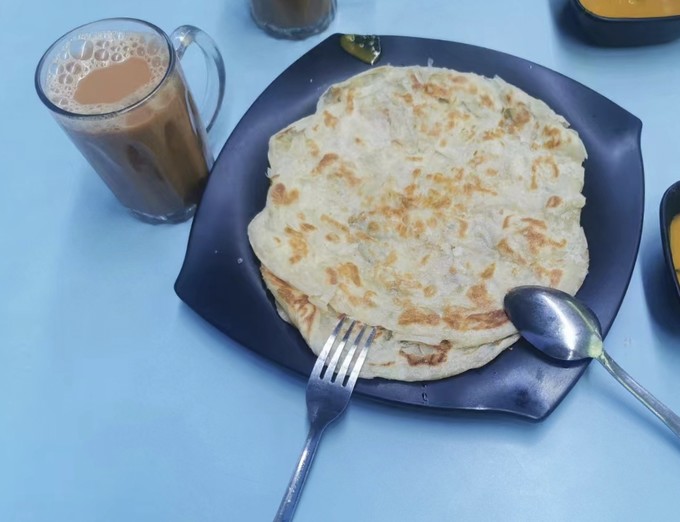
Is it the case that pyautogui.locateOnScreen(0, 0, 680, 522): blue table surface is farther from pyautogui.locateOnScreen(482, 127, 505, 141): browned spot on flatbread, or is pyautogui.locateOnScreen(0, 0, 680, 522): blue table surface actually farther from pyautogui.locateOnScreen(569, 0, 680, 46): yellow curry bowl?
pyautogui.locateOnScreen(482, 127, 505, 141): browned spot on flatbread

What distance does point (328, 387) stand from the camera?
3.10 ft

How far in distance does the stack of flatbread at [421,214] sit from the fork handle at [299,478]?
Answer: 0.44 feet

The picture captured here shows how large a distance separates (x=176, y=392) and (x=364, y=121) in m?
0.63

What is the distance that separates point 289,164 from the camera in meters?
1.14

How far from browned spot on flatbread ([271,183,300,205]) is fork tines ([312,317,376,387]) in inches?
10.8

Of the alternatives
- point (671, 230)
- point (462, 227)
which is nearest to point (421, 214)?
point (462, 227)

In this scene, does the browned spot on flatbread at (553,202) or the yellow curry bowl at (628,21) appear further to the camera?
the yellow curry bowl at (628,21)

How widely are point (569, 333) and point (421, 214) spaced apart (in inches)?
13.1

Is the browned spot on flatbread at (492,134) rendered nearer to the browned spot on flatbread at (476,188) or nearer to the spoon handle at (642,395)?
the browned spot on flatbread at (476,188)

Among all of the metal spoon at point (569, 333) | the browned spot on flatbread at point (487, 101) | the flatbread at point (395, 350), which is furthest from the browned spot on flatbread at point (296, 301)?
the browned spot on flatbread at point (487, 101)

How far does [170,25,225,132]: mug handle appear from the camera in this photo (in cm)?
114

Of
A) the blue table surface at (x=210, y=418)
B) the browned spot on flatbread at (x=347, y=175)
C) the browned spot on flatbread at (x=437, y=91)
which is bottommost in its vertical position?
the blue table surface at (x=210, y=418)

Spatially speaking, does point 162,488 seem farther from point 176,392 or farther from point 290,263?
point 290,263

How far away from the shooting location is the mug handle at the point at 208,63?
1136 millimetres
